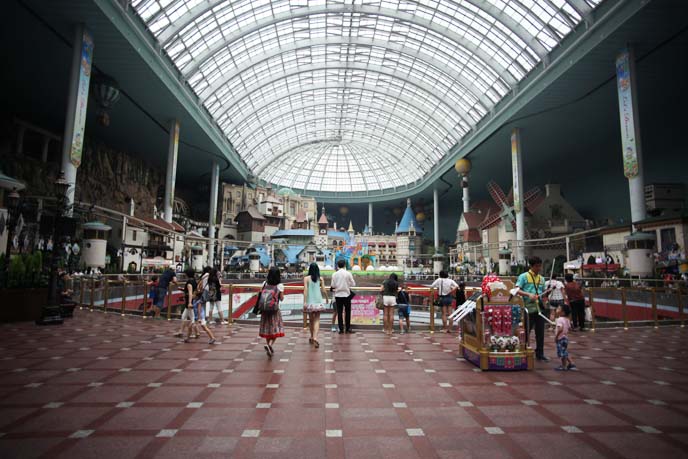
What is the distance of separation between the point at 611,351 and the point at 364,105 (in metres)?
40.7

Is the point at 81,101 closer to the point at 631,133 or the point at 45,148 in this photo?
the point at 45,148

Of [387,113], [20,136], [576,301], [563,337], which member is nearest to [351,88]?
[387,113]

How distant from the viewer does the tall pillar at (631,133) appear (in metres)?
16.5

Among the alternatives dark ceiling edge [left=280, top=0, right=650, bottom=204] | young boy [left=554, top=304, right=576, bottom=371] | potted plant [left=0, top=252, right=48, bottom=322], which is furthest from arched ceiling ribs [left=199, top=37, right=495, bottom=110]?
young boy [left=554, top=304, right=576, bottom=371]

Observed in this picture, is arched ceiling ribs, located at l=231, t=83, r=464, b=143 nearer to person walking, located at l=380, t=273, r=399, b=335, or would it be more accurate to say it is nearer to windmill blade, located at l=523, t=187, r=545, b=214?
windmill blade, located at l=523, t=187, r=545, b=214

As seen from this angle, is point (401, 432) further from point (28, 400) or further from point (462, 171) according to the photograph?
point (462, 171)

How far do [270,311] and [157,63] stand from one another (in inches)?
807

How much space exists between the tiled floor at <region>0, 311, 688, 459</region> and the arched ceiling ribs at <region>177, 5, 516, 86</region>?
2306 centimetres

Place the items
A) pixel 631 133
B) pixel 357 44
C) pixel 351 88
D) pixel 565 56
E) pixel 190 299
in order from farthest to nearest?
pixel 351 88, pixel 357 44, pixel 565 56, pixel 631 133, pixel 190 299

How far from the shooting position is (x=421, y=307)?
14.7 meters

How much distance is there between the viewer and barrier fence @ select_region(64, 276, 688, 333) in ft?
33.7

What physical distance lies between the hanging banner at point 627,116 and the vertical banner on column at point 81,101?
2399 cm

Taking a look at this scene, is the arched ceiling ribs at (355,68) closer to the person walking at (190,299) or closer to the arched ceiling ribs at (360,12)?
the arched ceiling ribs at (360,12)

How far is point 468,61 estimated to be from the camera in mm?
28938
